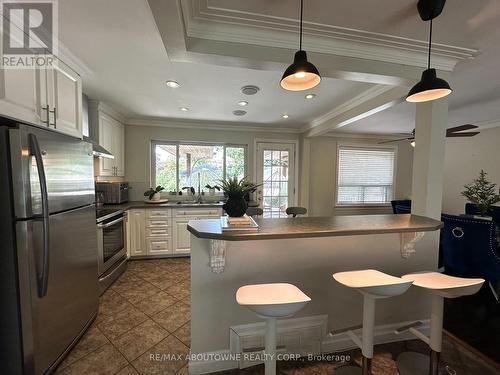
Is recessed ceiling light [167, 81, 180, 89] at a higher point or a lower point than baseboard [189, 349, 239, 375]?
higher

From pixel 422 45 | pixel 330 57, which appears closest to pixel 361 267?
pixel 330 57

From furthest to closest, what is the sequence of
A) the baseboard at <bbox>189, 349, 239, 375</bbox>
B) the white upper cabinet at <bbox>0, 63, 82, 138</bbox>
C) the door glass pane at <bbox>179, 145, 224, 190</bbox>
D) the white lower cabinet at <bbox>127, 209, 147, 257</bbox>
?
the door glass pane at <bbox>179, 145, 224, 190</bbox> → the white lower cabinet at <bbox>127, 209, 147, 257</bbox> → the baseboard at <bbox>189, 349, 239, 375</bbox> → the white upper cabinet at <bbox>0, 63, 82, 138</bbox>

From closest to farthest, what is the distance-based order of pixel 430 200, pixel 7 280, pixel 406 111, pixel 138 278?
pixel 7 280 → pixel 430 200 → pixel 138 278 → pixel 406 111

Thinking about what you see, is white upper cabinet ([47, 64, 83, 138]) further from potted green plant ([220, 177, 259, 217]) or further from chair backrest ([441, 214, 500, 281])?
chair backrest ([441, 214, 500, 281])

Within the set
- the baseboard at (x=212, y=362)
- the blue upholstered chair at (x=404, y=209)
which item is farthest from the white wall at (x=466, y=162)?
the baseboard at (x=212, y=362)

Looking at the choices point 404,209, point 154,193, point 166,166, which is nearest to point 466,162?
point 404,209

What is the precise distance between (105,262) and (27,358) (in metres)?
1.38

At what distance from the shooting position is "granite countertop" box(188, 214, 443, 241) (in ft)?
4.53

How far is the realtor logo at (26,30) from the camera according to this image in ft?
4.43

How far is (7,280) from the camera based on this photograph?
1337mm

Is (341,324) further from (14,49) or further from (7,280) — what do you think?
(14,49)

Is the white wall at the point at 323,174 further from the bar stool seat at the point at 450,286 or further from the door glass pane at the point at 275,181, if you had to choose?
the bar stool seat at the point at 450,286

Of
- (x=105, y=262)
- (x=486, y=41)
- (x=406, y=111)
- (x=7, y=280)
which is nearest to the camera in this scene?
(x=7, y=280)

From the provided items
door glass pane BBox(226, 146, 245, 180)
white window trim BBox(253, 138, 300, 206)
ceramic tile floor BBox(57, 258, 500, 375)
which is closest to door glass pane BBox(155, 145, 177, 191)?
door glass pane BBox(226, 146, 245, 180)
